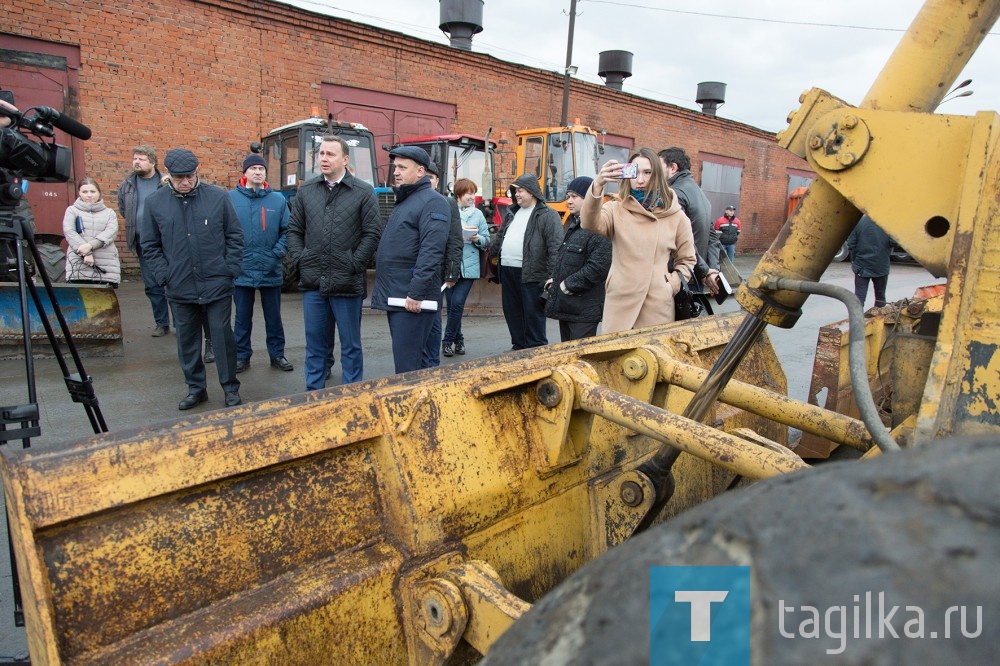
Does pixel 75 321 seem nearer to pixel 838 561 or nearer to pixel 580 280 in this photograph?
pixel 580 280

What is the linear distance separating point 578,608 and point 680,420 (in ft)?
4.19

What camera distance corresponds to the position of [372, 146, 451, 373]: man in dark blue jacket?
4246mm

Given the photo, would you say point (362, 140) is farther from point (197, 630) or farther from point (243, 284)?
point (197, 630)

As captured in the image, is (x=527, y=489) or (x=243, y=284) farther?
(x=243, y=284)

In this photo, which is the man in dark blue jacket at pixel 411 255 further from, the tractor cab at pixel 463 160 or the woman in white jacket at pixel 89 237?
the tractor cab at pixel 463 160

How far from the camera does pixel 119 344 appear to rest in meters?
6.47

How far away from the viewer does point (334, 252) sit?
15.1 ft

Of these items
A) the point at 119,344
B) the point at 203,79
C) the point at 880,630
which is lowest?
the point at 119,344

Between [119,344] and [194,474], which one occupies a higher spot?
[194,474]

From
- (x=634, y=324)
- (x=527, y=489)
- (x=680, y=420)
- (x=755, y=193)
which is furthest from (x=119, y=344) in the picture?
(x=755, y=193)

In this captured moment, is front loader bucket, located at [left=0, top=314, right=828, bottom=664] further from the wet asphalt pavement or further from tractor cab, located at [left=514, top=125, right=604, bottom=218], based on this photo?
tractor cab, located at [left=514, top=125, right=604, bottom=218]

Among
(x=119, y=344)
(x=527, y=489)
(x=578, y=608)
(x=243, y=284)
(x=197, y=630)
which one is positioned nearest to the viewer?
(x=578, y=608)

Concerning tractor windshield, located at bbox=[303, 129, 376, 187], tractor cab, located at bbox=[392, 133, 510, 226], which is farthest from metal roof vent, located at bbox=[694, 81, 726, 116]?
tractor windshield, located at bbox=[303, 129, 376, 187]

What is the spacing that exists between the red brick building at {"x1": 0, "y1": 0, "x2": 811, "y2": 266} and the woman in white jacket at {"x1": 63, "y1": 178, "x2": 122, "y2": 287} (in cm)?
534
